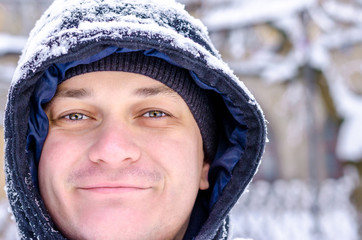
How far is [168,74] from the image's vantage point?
1610 mm

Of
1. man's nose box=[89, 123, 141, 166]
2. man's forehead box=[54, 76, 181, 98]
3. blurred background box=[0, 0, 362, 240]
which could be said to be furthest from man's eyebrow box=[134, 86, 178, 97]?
blurred background box=[0, 0, 362, 240]

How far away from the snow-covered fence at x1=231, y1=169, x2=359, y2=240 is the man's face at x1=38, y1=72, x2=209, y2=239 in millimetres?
6978

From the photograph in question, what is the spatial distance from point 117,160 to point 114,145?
48 millimetres

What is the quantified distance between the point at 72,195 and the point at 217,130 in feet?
2.23

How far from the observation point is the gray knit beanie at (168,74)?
5.08 ft

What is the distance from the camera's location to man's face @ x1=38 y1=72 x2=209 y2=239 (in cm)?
147

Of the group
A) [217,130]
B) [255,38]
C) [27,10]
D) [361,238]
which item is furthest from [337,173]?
[217,130]

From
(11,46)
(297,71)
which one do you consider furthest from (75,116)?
(297,71)

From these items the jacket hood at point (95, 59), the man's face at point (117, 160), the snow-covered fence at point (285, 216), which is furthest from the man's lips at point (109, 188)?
the snow-covered fence at point (285, 216)

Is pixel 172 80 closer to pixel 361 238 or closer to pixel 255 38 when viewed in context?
pixel 361 238

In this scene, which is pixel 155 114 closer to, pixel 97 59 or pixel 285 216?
pixel 97 59

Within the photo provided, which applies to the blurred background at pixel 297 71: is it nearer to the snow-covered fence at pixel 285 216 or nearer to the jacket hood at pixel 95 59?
the snow-covered fence at pixel 285 216

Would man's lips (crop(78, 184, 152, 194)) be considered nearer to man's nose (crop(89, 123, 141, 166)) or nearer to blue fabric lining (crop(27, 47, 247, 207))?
man's nose (crop(89, 123, 141, 166))

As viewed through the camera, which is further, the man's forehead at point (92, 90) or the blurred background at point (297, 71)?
the blurred background at point (297, 71)
